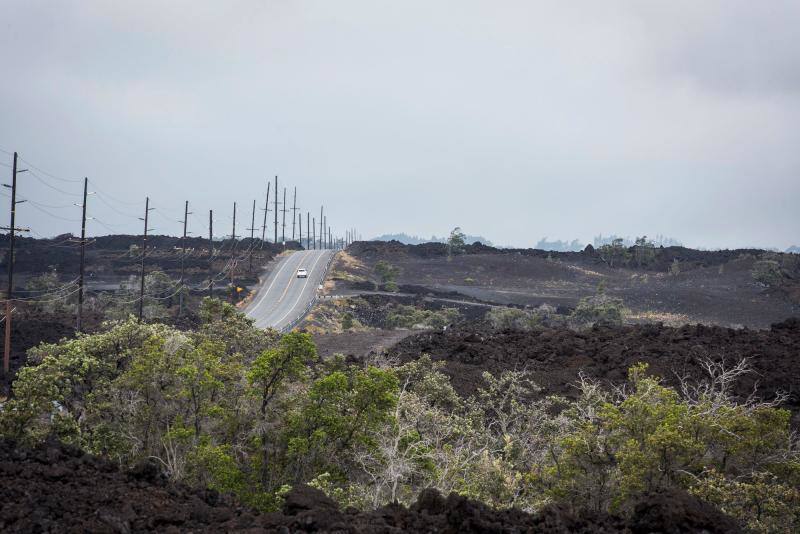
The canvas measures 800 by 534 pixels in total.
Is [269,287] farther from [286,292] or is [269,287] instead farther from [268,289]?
[286,292]

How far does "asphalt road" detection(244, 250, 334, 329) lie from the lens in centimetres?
4388

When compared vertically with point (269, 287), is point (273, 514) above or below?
below

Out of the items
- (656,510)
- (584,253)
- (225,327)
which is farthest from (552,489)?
(584,253)

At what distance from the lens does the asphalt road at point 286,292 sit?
4388 cm

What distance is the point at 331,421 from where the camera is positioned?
32.0ft

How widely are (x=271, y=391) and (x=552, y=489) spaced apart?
5.07 meters

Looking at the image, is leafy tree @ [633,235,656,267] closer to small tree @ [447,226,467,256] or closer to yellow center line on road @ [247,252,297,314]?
small tree @ [447,226,467,256]

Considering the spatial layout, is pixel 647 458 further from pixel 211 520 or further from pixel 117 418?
pixel 117 418

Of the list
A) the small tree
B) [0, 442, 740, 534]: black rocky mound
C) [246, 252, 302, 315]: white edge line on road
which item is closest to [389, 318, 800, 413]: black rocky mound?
[0, 442, 740, 534]: black rocky mound

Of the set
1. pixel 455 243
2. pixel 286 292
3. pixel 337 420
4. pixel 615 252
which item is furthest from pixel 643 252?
pixel 337 420

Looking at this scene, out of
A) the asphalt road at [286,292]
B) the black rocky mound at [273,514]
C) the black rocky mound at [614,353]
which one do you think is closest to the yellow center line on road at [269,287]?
the asphalt road at [286,292]

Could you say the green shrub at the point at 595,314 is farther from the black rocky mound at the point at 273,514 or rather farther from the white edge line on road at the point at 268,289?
the black rocky mound at the point at 273,514

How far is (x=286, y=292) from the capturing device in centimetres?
5412

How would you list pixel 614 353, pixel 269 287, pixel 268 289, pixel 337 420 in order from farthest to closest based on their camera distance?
pixel 269 287 → pixel 268 289 → pixel 614 353 → pixel 337 420
